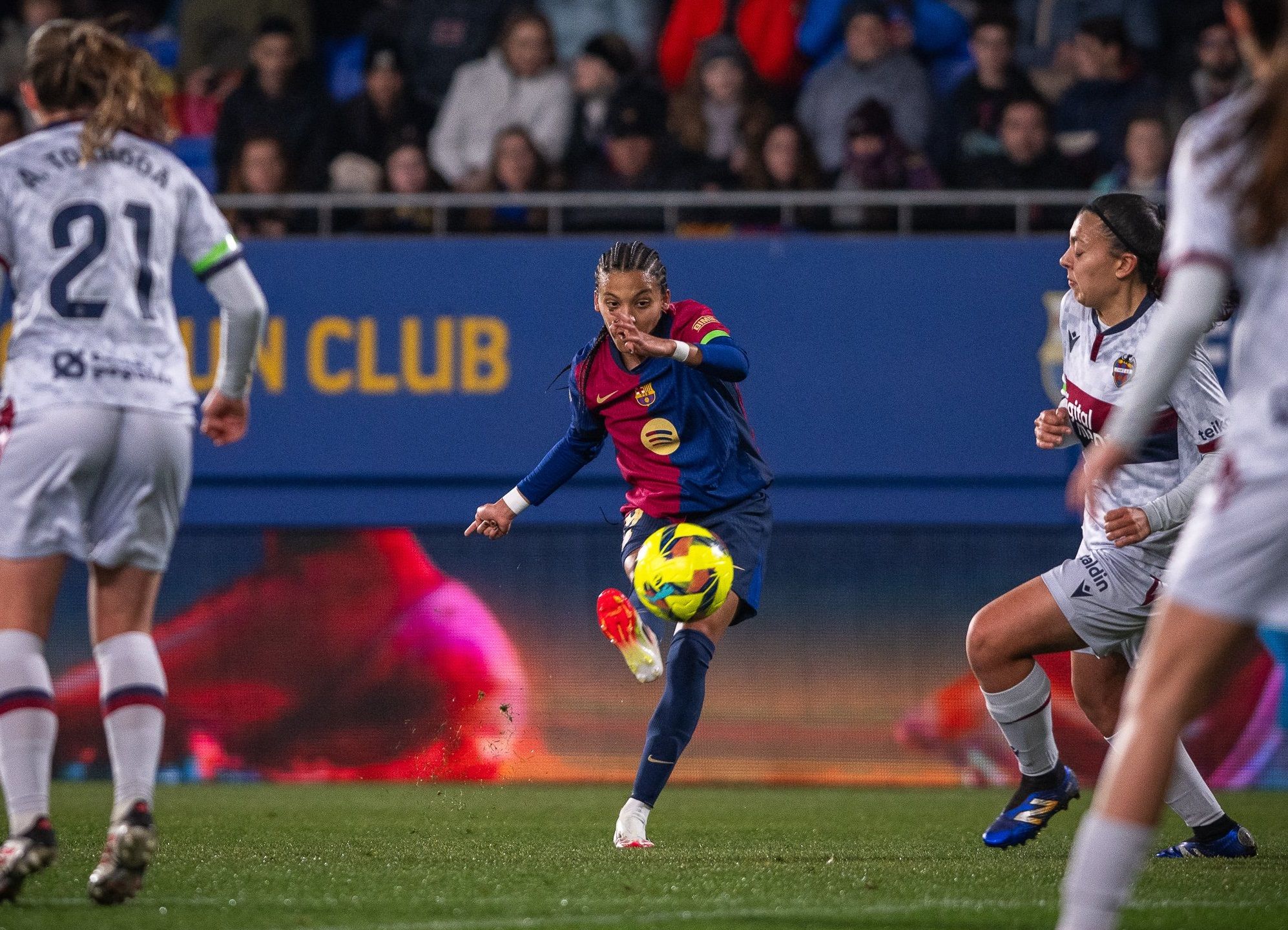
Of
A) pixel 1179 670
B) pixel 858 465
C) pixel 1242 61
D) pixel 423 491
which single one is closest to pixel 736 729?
pixel 858 465

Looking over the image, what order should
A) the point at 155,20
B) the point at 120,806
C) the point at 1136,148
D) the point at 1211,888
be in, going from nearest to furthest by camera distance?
the point at 120,806
the point at 1211,888
the point at 1136,148
the point at 155,20

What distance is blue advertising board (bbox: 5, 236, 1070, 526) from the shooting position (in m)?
8.93

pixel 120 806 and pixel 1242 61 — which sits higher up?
pixel 1242 61

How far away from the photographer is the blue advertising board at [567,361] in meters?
8.93

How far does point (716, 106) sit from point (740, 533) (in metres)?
5.08

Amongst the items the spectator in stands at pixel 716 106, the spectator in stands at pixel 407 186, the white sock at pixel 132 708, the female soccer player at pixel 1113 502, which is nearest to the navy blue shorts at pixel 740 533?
the female soccer player at pixel 1113 502

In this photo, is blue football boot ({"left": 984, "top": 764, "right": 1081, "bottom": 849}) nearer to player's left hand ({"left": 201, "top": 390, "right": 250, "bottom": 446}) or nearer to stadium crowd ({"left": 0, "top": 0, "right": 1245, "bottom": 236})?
player's left hand ({"left": 201, "top": 390, "right": 250, "bottom": 446})

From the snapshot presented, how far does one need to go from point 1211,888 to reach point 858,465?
192 inches

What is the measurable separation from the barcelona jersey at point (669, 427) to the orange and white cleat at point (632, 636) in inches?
13.9

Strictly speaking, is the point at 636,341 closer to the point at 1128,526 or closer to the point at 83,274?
the point at 1128,526

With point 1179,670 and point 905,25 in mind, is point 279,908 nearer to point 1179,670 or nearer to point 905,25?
point 1179,670

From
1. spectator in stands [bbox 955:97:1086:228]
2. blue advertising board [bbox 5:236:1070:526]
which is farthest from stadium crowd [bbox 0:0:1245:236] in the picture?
blue advertising board [bbox 5:236:1070:526]

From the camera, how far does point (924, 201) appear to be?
354 inches

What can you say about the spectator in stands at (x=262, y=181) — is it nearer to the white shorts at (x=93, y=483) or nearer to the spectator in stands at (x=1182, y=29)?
the spectator in stands at (x=1182, y=29)
